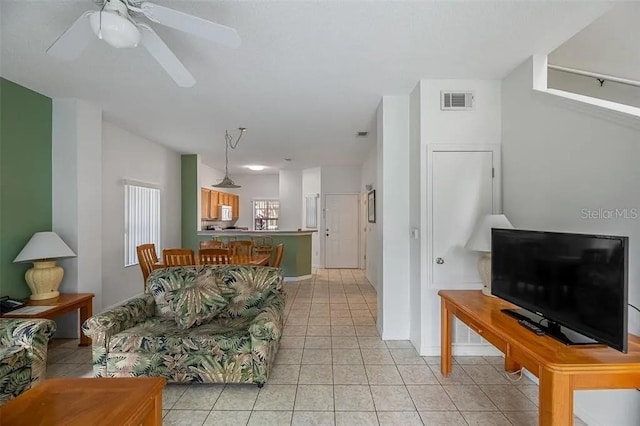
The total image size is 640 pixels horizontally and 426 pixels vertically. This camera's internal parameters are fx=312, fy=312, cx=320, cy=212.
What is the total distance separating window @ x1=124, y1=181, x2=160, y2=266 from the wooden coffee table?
346cm

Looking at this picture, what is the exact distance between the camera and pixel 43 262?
9.74 ft

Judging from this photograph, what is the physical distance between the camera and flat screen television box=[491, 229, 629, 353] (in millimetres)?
1406

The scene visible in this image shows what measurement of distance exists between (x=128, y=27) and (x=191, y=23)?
30 cm

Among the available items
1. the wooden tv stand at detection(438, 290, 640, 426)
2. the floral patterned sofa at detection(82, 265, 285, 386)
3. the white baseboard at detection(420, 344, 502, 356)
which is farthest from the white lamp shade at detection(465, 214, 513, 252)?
the floral patterned sofa at detection(82, 265, 285, 386)

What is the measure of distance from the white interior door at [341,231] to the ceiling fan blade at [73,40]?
6.26 metres

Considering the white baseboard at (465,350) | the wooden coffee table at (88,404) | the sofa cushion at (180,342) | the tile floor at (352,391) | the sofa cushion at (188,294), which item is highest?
the sofa cushion at (188,294)

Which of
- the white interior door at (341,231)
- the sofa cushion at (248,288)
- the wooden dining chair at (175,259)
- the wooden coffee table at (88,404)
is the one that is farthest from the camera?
the white interior door at (341,231)

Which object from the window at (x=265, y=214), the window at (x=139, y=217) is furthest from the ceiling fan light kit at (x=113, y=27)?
the window at (x=265, y=214)

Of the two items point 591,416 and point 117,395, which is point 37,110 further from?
point 591,416

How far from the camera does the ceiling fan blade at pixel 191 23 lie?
1537mm

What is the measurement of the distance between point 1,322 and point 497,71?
435 cm

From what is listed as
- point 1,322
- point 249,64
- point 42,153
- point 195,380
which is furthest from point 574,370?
point 42,153
